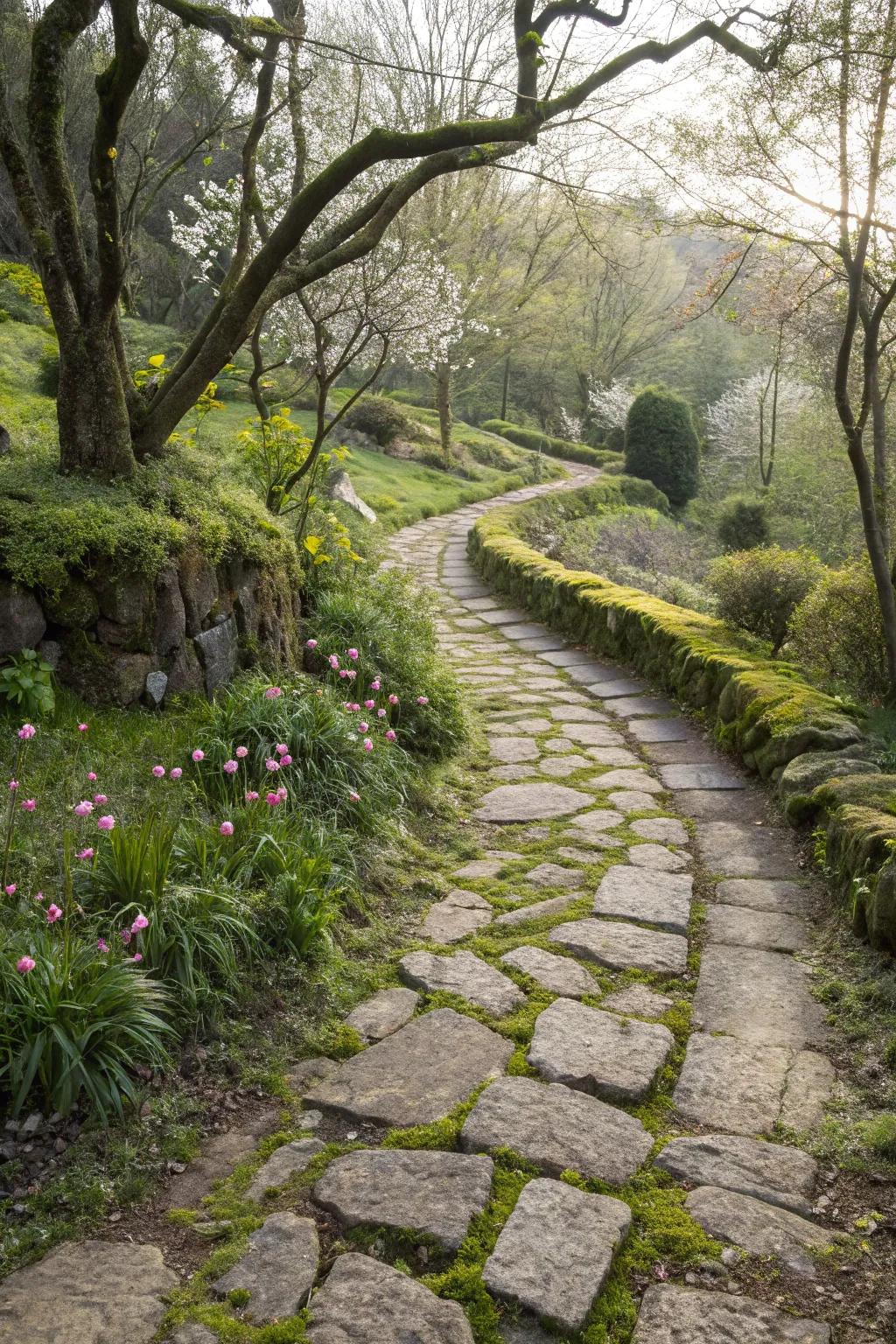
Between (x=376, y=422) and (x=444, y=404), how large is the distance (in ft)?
4.96

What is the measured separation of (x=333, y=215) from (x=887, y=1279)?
9.41 meters

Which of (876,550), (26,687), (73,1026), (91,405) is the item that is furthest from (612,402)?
(73,1026)

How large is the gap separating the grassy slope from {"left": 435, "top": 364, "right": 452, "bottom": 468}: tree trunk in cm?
Answer: 66

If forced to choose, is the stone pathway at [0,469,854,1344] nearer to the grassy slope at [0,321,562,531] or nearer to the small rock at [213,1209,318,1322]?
the small rock at [213,1209,318,1322]

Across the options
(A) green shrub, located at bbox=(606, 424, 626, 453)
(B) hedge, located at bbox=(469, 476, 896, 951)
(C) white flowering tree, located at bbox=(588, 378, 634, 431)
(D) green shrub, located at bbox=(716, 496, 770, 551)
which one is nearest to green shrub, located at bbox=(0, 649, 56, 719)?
(B) hedge, located at bbox=(469, 476, 896, 951)

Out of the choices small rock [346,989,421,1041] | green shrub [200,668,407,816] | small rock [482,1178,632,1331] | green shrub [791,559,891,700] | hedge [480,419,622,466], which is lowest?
small rock [346,989,421,1041]

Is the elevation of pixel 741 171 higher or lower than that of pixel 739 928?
higher

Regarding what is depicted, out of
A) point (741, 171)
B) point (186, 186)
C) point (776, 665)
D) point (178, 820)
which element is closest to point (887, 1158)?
point (178, 820)

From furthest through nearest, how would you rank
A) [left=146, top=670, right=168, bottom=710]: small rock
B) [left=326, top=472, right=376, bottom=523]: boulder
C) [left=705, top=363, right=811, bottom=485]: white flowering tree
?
[left=705, top=363, right=811, bottom=485]: white flowering tree, [left=326, top=472, right=376, bottom=523]: boulder, [left=146, top=670, right=168, bottom=710]: small rock

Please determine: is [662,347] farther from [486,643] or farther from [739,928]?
[739,928]

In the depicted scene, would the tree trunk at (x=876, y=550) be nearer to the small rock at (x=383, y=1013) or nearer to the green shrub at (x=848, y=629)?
the green shrub at (x=848, y=629)

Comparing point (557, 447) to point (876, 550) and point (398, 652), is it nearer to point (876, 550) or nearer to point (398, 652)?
point (876, 550)

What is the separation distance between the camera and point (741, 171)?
256 inches

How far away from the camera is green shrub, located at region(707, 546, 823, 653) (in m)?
7.48
